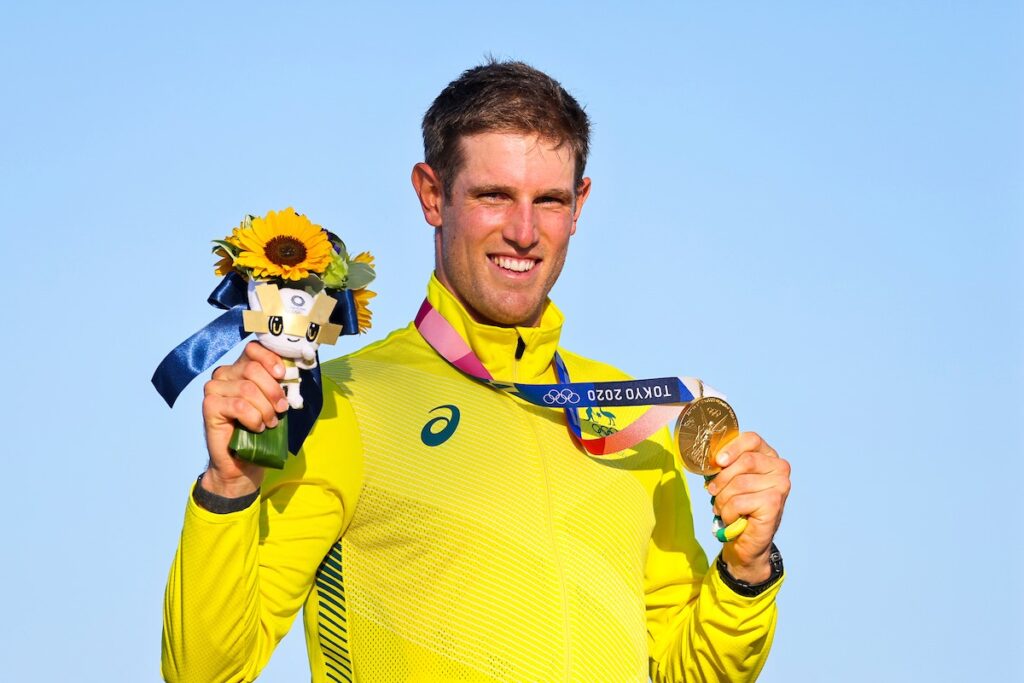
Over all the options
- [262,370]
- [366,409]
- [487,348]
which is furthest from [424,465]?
[262,370]

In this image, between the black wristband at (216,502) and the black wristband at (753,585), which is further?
the black wristband at (753,585)

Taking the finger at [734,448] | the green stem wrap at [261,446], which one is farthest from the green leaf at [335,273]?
the finger at [734,448]

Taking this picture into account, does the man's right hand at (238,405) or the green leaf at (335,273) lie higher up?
the green leaf at (335,273)

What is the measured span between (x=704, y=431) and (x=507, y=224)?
1125 mm

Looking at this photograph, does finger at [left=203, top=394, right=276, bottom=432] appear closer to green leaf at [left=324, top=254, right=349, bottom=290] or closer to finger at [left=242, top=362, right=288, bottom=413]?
finger at [left=242, top=362, right=288, bottom=413]


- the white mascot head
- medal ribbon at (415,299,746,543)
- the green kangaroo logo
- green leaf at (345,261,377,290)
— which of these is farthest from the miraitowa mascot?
medal ribbon at (415,299,746,543)

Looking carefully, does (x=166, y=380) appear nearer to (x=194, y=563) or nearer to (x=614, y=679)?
(x=194, y=563)

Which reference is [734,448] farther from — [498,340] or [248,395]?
[248,395]

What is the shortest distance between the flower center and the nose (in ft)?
4.50

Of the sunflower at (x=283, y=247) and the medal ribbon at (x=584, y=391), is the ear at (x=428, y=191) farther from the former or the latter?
the sunflower at (x=283, y=247)

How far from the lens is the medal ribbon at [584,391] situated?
6020mm

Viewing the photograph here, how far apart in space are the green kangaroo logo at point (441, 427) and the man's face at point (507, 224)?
0.50m

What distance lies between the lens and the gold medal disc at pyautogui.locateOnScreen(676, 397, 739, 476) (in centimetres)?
584

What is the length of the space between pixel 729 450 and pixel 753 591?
594 millimetres
